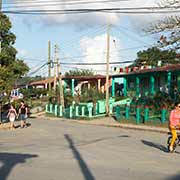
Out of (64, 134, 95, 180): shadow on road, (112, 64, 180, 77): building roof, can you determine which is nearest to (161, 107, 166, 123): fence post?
(112, 64, 180, 77): building roof

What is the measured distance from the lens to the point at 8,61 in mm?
38062

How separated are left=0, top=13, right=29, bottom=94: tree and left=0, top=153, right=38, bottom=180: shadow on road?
1793 cm

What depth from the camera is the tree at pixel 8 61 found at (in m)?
32.8

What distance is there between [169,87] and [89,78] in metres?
24.3

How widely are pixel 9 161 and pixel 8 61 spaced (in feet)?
83.5

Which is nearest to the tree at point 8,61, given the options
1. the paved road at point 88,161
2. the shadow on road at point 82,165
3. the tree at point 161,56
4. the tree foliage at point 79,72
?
the tree at point 161,56

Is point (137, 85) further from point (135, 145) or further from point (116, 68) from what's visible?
point (135, 145)

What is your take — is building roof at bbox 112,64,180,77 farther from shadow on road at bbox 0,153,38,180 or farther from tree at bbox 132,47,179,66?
shadow on road at bbox 0,153,38,180

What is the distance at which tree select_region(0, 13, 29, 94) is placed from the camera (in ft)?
108

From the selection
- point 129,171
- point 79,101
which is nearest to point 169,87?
point 79,101

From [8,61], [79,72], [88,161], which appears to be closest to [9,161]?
[88,161]

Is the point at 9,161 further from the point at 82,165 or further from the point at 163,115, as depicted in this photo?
the point at 163,115

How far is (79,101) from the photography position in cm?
4578

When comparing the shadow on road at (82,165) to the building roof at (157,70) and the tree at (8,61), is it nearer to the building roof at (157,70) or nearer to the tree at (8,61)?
the tree at (8,61)
